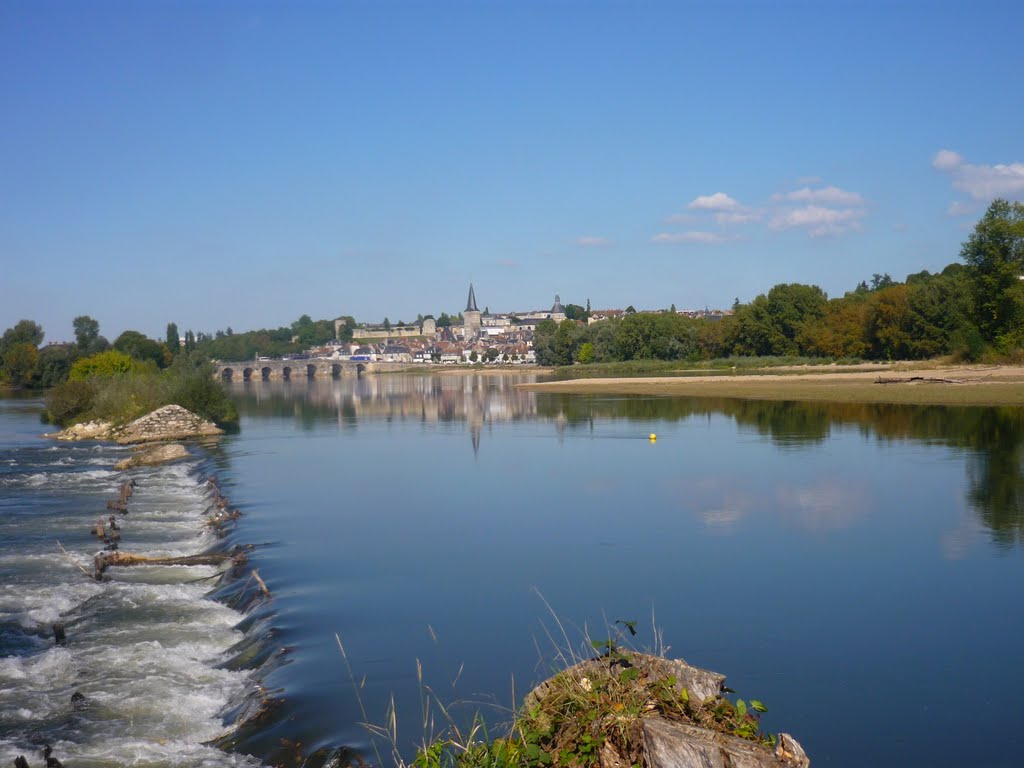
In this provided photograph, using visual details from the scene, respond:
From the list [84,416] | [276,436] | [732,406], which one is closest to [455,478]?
[276,436]

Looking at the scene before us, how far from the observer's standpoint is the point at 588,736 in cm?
546

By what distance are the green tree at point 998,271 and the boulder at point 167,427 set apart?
44320 mm

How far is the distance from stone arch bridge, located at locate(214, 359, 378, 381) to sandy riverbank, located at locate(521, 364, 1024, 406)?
96.0 meters

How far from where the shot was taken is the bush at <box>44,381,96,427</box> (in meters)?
53.0

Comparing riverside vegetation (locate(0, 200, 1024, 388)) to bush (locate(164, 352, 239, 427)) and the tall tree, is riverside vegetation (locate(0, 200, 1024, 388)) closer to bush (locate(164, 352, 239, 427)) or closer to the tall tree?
the tall tree

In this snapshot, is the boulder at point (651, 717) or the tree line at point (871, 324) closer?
the boulder at point (651, 717)

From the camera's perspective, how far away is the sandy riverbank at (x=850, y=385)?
46125 millimetres

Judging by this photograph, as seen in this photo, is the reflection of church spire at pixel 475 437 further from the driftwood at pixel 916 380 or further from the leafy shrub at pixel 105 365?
the leafy shrub at pixel 105 365

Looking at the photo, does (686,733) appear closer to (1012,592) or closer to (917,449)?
(1012,592)

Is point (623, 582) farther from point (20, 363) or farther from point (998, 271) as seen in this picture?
point (20, 363)

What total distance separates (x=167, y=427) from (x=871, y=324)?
182 ft

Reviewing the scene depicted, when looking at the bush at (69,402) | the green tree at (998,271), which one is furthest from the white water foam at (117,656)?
the green tree at (998,271)

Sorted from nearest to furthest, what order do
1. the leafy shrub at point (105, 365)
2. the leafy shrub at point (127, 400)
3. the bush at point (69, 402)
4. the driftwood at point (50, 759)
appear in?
the driftwood at point (50, 759), the leafy shrub at point (127, 400), the bush at point (69, 402), the leafy shrub at point (105, 365)

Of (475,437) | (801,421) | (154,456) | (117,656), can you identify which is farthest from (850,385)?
(117,656)
